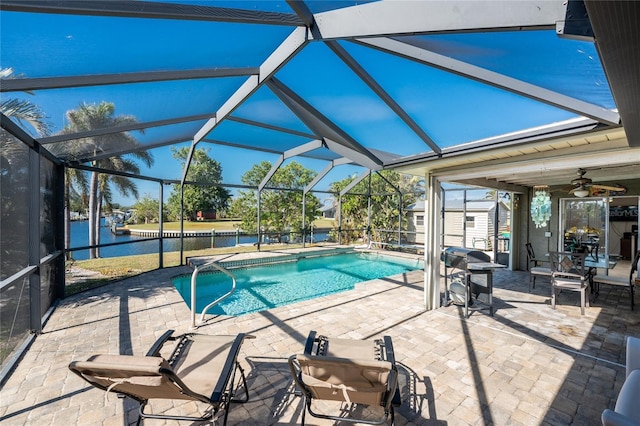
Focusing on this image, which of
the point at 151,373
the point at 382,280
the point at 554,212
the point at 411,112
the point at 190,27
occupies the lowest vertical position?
the point at 382,280

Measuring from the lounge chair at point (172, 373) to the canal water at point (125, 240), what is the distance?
229 inches

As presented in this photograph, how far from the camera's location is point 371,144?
19.4 feet

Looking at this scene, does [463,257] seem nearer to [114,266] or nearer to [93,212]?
[114,266]

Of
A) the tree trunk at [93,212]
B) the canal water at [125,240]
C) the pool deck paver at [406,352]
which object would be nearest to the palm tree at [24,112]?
the pool deck paver at [406,352]

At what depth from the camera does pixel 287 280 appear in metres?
9.54

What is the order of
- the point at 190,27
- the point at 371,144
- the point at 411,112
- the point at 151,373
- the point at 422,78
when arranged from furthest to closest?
the point at 371,144 → the point at 411,112 → the point at 422,78 → the point at 190,27 → the point at 151,373

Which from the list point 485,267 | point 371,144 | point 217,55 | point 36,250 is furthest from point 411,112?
point 36,250

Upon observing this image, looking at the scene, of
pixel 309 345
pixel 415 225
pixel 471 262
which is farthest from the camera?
pixel 415 225

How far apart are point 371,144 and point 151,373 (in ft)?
17.5

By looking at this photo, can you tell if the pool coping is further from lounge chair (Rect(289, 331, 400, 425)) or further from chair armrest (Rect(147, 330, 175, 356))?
lounge chair (Rect(289, 331, 400, 425))

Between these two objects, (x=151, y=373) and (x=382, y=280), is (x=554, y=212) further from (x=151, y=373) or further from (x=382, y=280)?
(x=151, y=373)

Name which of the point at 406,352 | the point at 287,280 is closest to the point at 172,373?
the point at 406,352

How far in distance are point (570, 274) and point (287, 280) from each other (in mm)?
7537

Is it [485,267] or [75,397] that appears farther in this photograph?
[485,267]
